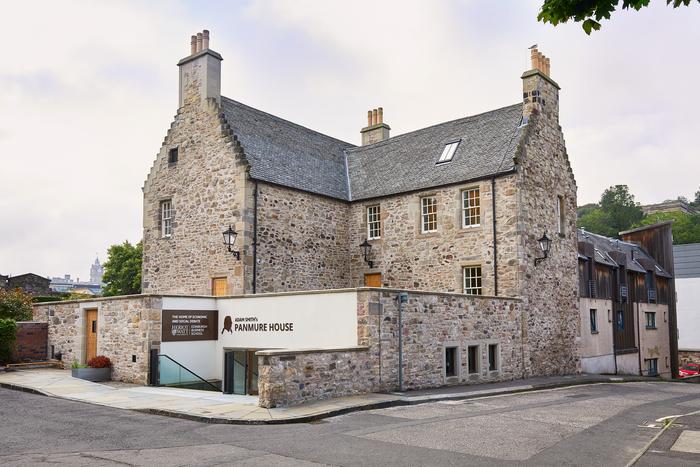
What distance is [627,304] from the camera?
105ft

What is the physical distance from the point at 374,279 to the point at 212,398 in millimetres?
11850

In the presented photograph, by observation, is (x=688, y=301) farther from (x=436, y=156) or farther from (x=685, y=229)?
(x=685, y=229)

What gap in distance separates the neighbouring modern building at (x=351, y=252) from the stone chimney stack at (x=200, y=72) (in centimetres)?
8

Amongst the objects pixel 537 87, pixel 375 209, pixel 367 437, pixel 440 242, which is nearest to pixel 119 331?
pixel 367 437

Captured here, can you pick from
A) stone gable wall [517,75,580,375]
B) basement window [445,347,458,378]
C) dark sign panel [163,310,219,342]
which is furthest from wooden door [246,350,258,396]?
stone gable wall [517,75,580,375]

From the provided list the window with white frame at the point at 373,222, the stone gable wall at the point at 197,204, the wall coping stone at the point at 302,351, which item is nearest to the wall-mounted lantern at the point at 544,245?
the window with white frame at the point at 373,222

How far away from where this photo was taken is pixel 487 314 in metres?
19.8

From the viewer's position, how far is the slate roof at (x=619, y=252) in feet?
99.7

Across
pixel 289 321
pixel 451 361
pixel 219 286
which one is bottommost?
pixel 451 361

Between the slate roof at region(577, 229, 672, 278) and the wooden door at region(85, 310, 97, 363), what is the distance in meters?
19.3

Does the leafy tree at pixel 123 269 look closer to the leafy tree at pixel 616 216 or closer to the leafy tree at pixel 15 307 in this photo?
the leafy tree at pixel 15 307

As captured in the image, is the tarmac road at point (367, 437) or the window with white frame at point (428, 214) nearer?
the tarmac road at point (367, 437)

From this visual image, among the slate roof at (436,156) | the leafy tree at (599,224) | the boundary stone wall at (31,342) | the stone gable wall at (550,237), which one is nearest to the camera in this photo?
the boundary stone wall at (31,342)

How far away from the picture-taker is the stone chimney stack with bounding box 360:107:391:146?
104 feet
